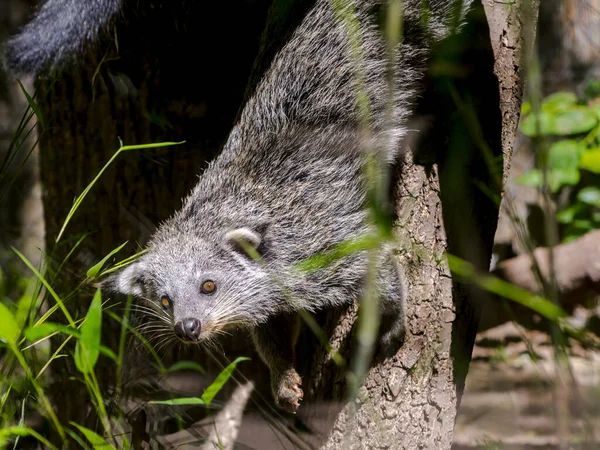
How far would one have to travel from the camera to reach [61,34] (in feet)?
11.6

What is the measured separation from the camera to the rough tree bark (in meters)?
3.06

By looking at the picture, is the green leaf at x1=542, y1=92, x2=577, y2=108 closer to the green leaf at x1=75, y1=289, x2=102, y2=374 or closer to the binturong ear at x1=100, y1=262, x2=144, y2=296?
the binturong ear at x1=100, y1=262, x2=144, y2=296

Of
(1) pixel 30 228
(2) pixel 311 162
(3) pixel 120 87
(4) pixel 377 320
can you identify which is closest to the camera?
(4) pixel 377 320

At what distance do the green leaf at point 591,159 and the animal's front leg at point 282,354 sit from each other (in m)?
2.90

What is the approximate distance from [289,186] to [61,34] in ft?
4.49

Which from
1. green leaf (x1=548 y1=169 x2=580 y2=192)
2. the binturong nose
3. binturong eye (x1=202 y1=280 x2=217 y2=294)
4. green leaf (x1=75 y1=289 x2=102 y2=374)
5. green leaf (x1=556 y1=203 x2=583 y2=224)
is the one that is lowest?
the binturong nose

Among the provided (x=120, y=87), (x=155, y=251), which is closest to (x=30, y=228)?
(x=120, y=87)

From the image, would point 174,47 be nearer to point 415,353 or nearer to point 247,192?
point 247,192

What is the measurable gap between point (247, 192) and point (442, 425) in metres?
1.40

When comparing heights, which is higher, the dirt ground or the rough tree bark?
the rough tree bark

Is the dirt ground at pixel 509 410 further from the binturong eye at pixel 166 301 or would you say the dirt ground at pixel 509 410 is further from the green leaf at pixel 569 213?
the binturong eye at pixel 166 301

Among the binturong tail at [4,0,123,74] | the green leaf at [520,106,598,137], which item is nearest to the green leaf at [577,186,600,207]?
the green leaf at [520,106,598,137]

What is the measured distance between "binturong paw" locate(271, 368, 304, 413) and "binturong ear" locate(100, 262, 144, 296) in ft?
2.71

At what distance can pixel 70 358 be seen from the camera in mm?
3541
